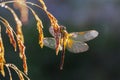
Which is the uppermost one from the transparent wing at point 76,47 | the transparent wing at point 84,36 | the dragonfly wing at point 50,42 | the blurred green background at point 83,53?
the transparent wing at point 84,36

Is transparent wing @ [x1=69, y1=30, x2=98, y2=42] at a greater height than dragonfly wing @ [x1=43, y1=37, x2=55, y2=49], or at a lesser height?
greater

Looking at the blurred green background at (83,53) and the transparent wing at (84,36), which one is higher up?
the transparent wing at (84,36)

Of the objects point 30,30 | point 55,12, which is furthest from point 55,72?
point 55,12

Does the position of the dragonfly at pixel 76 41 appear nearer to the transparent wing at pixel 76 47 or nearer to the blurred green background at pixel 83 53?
the transparent wing at pixel 76 47

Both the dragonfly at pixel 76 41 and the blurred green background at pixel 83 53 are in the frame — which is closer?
the dragonfly at pixel 76 41

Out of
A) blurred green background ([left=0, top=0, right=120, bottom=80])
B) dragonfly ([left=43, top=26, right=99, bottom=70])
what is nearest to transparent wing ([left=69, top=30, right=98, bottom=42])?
dragonfly ([left=43, top=26, right=99, bottom=70])

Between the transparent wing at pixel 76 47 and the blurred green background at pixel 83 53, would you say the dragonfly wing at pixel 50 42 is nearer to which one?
the transparent wing at pixel 76 47

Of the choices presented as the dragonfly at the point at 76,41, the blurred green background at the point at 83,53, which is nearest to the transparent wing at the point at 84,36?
the dragonfly at the point at 76,41

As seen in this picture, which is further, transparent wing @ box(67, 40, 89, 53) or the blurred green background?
the blurred green background

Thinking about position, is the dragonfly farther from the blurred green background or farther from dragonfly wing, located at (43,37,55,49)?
the blurred green background
